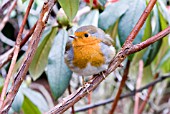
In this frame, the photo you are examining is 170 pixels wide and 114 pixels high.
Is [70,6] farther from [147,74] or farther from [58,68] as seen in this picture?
[147,74]

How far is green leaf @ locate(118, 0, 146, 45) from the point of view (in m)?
1.18

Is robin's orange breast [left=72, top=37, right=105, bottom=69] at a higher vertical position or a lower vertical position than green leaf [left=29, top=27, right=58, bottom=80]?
lower

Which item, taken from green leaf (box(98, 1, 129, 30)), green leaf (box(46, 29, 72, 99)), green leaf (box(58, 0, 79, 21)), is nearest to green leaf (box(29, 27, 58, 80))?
green leaf (box(46, 29, 72, 99))

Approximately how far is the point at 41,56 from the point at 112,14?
26 cm

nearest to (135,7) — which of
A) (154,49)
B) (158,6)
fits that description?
(158,6)

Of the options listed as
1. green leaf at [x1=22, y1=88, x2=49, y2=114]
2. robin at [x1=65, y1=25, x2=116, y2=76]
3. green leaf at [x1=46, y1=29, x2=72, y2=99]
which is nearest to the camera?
robin at [x1=65, y1=25, x2=116, y2=76]

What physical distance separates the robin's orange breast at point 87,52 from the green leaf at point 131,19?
0.07 metres

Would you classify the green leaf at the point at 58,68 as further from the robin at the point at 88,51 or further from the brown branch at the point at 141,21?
the brown branch at the point at 141,21

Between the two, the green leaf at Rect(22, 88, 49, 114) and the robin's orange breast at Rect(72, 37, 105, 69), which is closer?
the robin's orange breast at Rect(72, 37, 105, 69)

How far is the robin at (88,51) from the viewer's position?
1.12 m

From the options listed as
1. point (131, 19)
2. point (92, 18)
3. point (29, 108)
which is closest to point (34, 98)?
point (29, 108)

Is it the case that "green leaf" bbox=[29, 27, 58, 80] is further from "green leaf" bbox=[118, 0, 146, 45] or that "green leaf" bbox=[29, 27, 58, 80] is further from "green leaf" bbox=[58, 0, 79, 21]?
"green leaf" bbox=[58, 0, 79, 21]

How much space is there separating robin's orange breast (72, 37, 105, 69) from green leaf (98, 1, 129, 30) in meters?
0.05

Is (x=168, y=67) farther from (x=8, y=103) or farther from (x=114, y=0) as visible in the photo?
(x=8, y=103)
